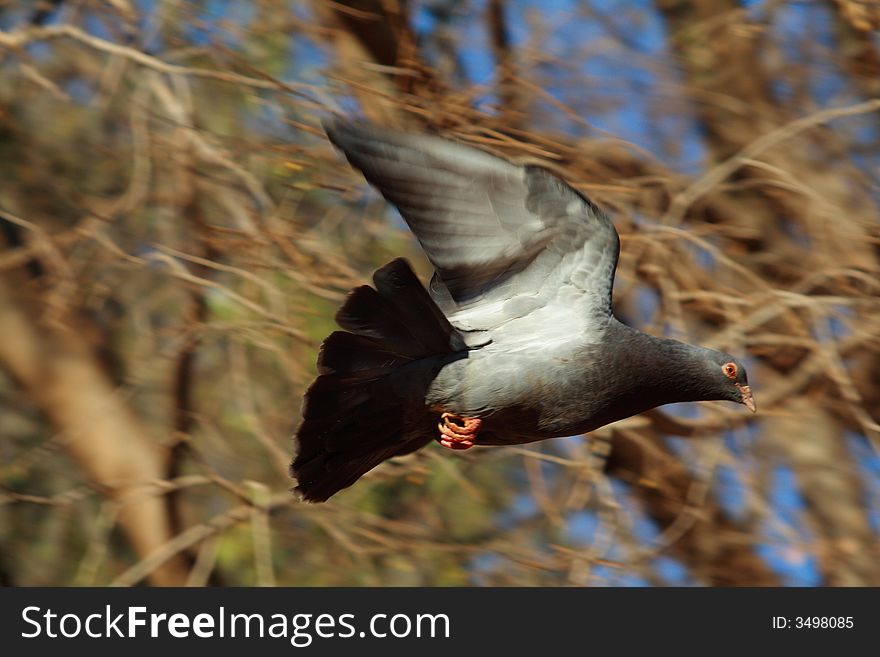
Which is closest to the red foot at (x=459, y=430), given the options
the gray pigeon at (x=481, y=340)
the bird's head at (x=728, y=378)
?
the gray pigeon at (x=481, y=340)

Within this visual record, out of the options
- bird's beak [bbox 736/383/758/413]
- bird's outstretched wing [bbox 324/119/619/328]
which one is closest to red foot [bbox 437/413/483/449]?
bird's outstretched wing [bbox 324/119/619/328]

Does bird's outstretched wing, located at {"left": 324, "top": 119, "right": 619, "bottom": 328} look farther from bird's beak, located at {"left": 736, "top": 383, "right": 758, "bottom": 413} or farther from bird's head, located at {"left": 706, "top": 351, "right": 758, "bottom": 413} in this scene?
bird's beak, located at {"left": 736, "top": 383, "right": 758, "bottom": 413}

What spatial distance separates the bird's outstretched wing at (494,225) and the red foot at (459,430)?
19.5 inches

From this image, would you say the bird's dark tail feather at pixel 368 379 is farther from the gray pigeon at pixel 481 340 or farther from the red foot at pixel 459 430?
the red foot at pixel 459 430

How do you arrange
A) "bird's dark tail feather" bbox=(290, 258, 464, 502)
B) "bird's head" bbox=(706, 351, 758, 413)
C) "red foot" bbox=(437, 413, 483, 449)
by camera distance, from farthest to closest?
"bird's head" bbox=(706, 351, 758, 413) → "red foot" bbox=(437, 413, 483, 449) → "bird's dark tail feather" bbox=(290, 258, 464, 502)

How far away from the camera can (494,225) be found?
4559mm

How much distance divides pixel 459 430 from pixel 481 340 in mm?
355

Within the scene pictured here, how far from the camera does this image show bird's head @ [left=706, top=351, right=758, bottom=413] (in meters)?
4.73

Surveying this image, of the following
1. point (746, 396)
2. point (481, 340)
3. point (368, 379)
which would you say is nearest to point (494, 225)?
point (481, 340)

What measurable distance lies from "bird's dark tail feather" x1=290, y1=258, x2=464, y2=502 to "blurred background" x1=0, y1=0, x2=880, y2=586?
1.45m

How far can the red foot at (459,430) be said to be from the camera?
4.43 m

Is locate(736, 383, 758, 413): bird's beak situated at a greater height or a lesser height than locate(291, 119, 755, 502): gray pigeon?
lesser

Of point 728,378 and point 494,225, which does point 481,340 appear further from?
point 728,378

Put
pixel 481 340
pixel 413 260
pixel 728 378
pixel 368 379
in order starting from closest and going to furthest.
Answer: pixel 368 379, pixel 481 340, pixel 728 378, pixel 413 260
